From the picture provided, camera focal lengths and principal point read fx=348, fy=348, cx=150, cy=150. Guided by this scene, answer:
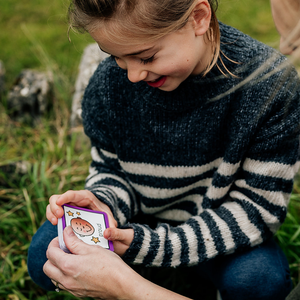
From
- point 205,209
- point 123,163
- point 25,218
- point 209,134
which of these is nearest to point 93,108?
point 123,163

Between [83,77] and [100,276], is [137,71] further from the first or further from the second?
[83,77]

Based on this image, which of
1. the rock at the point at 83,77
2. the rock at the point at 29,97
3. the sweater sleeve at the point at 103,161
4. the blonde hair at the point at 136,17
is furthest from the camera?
the rock at the point at 29,97

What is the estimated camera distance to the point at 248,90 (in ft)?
4.03

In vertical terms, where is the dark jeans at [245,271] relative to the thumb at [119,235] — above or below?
below

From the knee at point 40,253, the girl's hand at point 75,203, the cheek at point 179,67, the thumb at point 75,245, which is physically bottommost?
the knee at point 40,253

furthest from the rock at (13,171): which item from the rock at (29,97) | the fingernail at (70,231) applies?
the fingernail at (70,231)

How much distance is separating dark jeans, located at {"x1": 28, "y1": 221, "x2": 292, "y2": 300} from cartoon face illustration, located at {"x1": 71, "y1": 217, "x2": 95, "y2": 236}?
0.26m

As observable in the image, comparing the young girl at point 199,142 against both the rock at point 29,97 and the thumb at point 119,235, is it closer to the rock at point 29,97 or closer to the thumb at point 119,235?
the thumb at point 119,235

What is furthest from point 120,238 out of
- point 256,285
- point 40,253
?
point 256,285

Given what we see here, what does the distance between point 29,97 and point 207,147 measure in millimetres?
1727

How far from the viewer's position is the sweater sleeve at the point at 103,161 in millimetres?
1404

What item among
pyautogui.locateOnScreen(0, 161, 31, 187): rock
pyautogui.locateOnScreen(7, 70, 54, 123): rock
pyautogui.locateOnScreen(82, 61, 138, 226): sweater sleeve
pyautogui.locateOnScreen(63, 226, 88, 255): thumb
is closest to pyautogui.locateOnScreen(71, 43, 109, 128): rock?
pyautogui.locateOnScreen(7, 70, 54, 123): rock

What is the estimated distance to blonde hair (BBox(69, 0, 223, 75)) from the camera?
100cm

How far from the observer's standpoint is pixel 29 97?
2.61 metres
